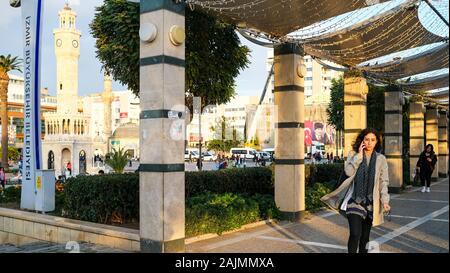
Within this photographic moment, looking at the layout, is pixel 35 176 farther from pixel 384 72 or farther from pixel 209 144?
pixel 209 144

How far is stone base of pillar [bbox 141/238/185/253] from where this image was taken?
23.0ft

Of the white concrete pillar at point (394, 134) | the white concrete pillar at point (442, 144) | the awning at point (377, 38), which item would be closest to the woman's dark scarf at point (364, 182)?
the awning at point (377, 38)

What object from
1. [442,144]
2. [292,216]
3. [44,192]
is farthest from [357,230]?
[442,144]

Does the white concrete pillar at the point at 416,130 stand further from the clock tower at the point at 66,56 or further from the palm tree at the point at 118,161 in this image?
the clock tower at the point at 66,56

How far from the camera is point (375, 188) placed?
5.52 metres

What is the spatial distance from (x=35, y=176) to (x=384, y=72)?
10437 millimetres

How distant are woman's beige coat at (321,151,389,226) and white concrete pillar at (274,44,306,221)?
4653mm

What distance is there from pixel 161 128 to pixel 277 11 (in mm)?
3247

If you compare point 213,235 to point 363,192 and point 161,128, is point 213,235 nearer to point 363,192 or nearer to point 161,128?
point 161,128

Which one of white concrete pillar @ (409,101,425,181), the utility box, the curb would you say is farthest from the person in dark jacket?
the utility box

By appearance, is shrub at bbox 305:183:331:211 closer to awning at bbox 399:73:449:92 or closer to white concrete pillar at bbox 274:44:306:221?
white concrete pillar at bbox 274:44:306:221

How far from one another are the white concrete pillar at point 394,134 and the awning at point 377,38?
5.57 meters

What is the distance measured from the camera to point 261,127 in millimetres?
75875

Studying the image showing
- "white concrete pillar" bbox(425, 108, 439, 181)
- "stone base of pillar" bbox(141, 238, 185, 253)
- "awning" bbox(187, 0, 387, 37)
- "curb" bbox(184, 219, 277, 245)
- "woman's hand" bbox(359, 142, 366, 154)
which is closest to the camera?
"woman's hand" bbox(359, 142, 366, 154)
